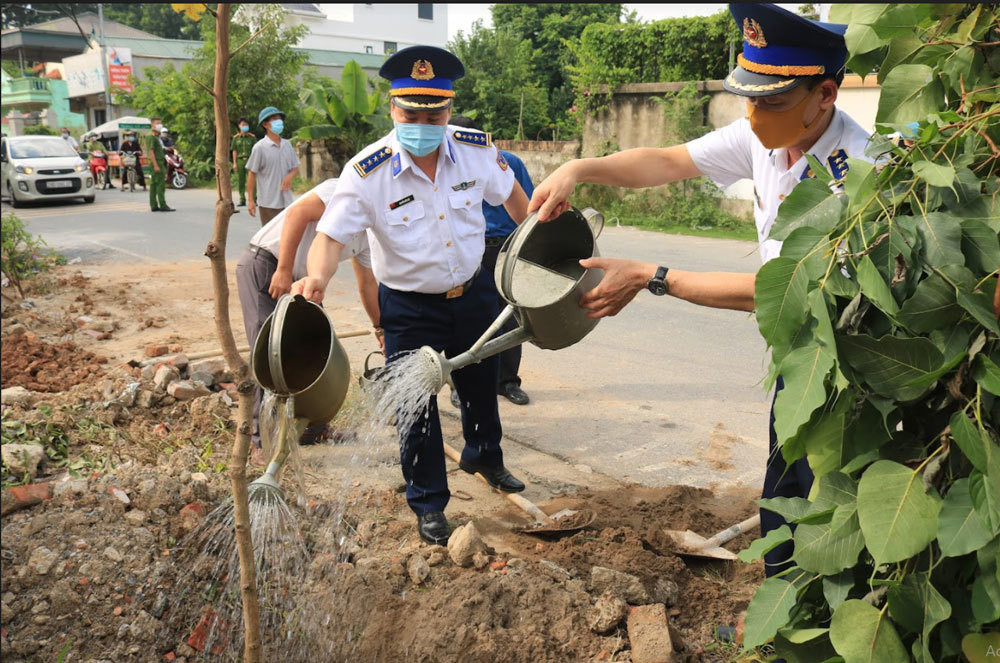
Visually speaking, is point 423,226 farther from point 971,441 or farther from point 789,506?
point 971,441

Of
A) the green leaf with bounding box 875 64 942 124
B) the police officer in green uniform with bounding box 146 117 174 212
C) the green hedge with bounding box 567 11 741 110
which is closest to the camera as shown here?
the green leaf with bounding box 875 64 942 124

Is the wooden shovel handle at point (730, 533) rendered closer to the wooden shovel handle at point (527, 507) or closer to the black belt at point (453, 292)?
the wooden shovel handle at point (527, 507)

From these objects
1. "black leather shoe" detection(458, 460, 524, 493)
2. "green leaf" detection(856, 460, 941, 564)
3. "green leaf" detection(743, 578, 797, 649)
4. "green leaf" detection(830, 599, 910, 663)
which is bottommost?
"black leather shoe" detection(458, 460, 524, 493)

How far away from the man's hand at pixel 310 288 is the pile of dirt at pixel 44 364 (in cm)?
333

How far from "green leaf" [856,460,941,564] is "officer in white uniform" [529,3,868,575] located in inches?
25.7

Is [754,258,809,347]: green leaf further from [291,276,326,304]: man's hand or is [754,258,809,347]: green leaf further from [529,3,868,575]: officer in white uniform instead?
[291,276,326,304]: man's hand

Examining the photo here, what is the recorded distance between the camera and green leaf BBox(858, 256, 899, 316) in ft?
4.67

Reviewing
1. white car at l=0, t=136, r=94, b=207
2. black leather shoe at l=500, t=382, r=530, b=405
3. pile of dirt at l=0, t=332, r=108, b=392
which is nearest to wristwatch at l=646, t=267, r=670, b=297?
black leather shoe at l=500, t=382, r=530, b=405

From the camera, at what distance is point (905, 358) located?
1.45 metres

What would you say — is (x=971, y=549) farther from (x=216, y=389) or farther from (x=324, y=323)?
(x=216, y=389)

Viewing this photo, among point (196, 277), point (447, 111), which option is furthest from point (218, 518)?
point (196, 277)

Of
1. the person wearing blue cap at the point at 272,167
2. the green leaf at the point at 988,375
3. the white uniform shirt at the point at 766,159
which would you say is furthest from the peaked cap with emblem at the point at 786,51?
the person wearing blue cap at the point at 272,167

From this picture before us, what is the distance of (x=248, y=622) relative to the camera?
7.25ft

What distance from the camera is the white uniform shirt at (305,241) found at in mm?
3691
